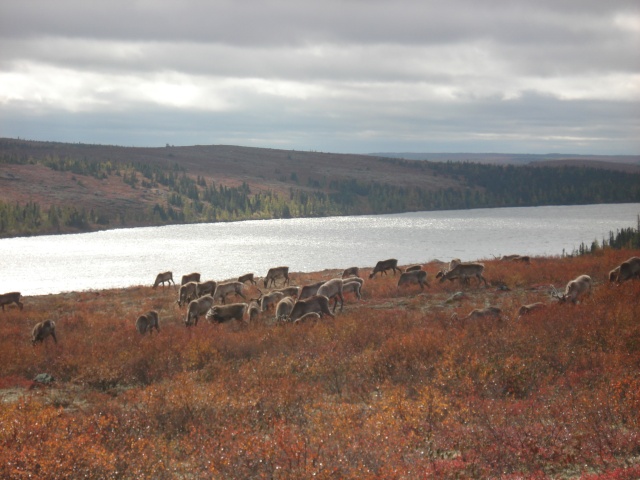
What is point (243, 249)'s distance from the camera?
92250mm

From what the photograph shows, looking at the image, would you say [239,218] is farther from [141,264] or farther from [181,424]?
[181,424]

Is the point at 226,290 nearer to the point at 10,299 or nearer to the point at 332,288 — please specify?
the point at 332,288

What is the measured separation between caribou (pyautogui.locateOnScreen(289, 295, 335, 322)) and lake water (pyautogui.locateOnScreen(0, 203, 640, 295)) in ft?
118

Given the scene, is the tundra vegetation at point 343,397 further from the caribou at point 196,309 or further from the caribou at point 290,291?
the caribou at point 290,291

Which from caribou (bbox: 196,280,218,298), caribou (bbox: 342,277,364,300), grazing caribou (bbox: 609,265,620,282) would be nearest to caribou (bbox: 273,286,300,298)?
caribou (bbox: 342,277,364,300)

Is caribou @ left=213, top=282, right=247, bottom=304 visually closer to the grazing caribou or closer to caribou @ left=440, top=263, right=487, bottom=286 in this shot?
caribou @ left=440, top=263, right=487, bottom=286

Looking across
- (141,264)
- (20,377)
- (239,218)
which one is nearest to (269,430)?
(20,377)

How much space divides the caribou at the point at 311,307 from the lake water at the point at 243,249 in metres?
35.8

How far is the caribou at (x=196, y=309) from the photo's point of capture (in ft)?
78.0

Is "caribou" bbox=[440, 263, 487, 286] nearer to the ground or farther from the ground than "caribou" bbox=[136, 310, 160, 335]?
farther from the ground

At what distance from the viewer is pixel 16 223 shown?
5281 inches

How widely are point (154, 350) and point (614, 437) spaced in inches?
502

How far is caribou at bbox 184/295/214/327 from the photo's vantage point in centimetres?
2377

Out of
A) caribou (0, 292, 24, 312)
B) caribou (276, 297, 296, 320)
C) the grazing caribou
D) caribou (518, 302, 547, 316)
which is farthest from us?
caribou (0, 292, 24, 312)
